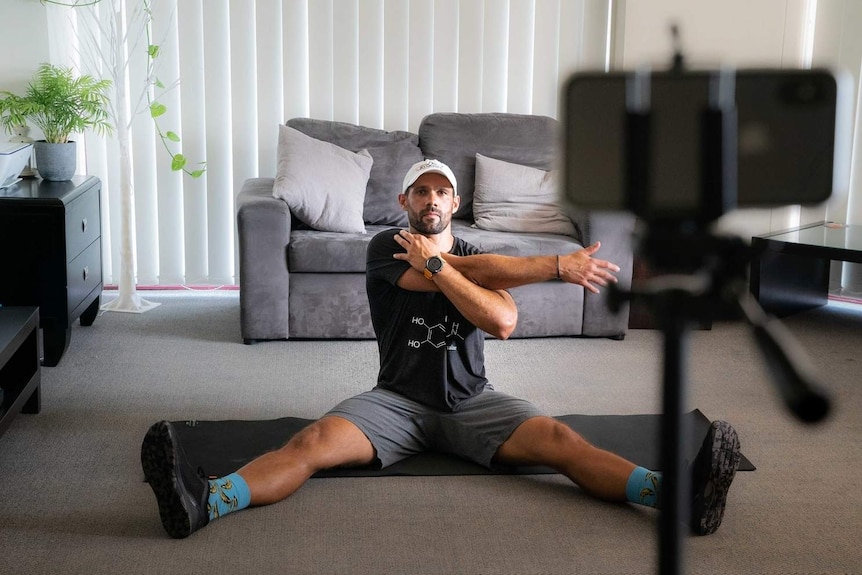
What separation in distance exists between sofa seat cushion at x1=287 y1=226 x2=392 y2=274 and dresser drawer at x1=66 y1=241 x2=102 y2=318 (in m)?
0.80

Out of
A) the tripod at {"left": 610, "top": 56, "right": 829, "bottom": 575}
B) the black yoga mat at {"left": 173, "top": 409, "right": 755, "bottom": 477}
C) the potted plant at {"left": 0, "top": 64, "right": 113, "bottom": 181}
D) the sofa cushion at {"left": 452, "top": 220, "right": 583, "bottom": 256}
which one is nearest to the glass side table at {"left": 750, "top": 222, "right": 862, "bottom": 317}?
the sofa cushion at {"left": 452, "top": 220, "right": 583, "bottom": 256}

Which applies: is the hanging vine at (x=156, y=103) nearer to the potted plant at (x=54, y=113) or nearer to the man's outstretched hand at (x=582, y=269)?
the potted plant at (x=54, y=113)

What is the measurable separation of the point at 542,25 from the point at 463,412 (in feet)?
9.41

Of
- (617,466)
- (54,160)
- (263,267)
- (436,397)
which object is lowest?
(617,466)

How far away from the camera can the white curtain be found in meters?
4.76

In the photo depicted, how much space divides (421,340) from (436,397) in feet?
0.52

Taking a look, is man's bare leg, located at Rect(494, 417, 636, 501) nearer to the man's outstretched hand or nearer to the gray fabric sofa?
the man's outstretched hand

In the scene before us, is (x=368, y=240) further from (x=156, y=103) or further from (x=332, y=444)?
(x=332, y=444)

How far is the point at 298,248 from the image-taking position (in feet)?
12.9

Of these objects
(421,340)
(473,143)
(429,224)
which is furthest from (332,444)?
(473,143)

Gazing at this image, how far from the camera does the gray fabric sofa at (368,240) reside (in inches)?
155

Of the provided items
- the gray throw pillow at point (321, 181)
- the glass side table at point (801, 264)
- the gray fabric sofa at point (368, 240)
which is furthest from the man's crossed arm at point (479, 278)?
the glass side table at point (801, 264)

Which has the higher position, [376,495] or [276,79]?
[276,79]

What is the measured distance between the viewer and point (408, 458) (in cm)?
276
